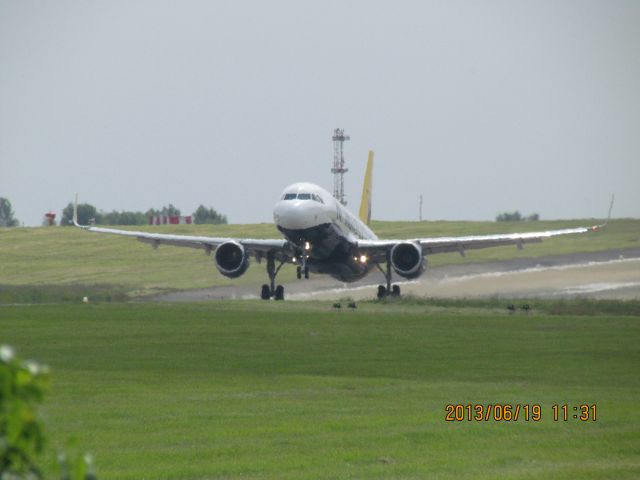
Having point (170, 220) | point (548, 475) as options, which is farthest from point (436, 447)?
point (170, 220)

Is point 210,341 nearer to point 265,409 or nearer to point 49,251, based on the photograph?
point 265,409

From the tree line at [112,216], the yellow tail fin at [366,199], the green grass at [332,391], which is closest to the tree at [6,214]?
the tree line at [112,216]

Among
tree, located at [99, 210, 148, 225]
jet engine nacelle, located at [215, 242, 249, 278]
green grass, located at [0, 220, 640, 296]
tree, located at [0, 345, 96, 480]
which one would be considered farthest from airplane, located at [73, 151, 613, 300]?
tree, located at [99, 210, 148, 225]

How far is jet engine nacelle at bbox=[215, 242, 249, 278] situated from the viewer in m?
58.5

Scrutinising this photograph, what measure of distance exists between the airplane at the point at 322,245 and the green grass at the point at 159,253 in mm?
8428

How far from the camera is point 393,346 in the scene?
98.3 ft

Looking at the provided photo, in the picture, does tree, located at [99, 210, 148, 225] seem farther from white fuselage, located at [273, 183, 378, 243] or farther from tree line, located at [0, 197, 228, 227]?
white fuselage, located at [273, 183, 378, 243]

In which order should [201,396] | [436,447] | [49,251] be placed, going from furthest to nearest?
[49,251] < [201,396] < [436,447]

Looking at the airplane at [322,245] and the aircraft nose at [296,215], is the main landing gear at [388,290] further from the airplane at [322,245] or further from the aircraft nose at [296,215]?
the aircraft nose at [296,215]

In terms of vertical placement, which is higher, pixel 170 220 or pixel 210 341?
pixel 170 220

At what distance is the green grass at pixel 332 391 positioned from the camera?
13586 millimetres

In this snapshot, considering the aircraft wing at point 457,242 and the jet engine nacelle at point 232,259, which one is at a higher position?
the aircraft wing at point 457,242

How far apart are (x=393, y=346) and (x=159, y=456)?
54.3 feet

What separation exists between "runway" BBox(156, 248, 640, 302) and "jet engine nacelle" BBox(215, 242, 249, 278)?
1.54 meters
